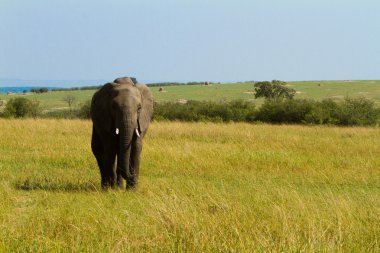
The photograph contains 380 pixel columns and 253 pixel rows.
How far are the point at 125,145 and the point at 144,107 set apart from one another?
1101 millimetres

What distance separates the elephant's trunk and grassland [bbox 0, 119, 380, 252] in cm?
44

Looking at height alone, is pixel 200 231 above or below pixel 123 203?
above

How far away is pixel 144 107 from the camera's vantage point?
10.4 meters

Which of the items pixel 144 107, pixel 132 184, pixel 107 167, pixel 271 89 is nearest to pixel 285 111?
pixel 144 107

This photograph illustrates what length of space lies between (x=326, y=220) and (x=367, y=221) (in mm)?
594

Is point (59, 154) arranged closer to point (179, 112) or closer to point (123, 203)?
point (123, 203)

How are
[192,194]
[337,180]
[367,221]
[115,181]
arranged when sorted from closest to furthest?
1. [367,221]
2. [192,194]
3. [115,181]
4. [337,180]

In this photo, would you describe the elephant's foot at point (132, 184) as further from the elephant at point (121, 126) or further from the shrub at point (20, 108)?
the shrub at point (20, 108)

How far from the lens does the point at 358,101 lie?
108 ft

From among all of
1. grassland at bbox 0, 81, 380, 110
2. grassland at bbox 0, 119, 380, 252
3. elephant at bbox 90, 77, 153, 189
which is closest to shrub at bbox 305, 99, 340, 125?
grassland at bbox 0, 119, 380, 252

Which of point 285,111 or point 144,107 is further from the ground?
point 144,107

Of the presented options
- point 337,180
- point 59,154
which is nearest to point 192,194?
point 337,180

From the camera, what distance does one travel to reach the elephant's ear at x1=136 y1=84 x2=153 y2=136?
33.3 ft

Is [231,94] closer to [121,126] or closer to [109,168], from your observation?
[109,168]
